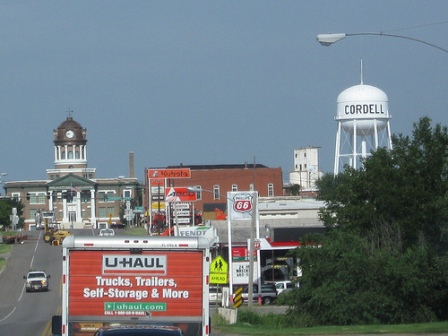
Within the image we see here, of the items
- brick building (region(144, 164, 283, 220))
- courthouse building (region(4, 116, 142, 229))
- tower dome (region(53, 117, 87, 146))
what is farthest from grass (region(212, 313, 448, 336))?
tower dome (region(53, 117, 87, 146))

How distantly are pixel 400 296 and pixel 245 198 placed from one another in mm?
17548

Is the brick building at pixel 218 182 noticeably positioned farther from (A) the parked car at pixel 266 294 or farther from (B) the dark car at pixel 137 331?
(B) the dark car at pixel 137 331

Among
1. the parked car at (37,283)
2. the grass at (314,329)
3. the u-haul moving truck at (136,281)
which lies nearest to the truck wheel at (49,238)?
the parked car at (37,283)

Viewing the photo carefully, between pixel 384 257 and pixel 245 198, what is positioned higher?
pixel 245 198

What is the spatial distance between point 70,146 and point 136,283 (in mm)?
170694

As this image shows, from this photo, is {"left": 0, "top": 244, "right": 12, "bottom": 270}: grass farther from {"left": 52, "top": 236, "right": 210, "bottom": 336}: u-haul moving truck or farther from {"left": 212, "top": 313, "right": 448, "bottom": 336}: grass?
{"left": 52, "top": 236, "right": 210, "bottom": 336}: u-haul moving truck

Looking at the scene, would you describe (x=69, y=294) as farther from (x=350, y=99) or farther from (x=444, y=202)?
(x=350, y=99)

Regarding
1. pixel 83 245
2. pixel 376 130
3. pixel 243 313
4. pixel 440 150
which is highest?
pixel 376 130

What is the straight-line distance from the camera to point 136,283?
1680 centimetres

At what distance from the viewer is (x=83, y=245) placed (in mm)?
16734

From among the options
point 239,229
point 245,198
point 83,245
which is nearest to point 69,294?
→ point 83,245

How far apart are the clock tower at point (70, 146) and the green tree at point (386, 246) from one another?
144638 mm

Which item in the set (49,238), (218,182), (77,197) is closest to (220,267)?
(49,238)

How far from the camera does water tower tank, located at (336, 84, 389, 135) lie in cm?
7038
